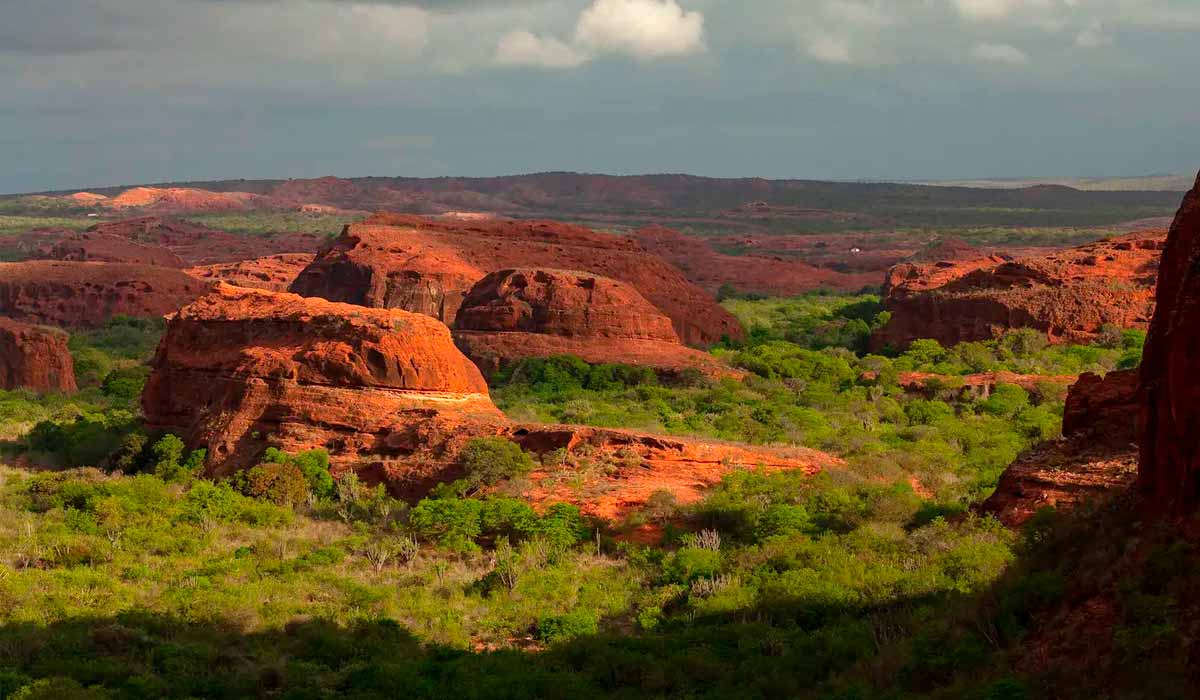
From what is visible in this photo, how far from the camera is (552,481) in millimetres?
25656

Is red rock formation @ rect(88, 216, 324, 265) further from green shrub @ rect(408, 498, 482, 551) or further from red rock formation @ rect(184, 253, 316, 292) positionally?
green shrub @ rect(408, 498, 482, 551)

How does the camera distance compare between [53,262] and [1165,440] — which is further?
[53,262]

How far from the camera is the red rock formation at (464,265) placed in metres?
64.6

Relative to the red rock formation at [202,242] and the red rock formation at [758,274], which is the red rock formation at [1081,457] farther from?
the red rock formation at [202,242]

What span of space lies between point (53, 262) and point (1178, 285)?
79.7 meters

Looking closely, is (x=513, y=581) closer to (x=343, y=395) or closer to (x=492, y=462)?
(x=492, y=462)

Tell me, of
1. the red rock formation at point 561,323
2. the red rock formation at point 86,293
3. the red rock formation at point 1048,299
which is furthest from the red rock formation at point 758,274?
the red rock formation at point 561,323

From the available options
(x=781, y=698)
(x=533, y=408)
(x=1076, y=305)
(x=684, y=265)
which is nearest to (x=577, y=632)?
(x=781, y=698)

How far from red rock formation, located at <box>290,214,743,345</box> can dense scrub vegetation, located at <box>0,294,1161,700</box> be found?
30.1 metres

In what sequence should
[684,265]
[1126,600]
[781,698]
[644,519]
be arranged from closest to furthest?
[1126,600]
[781,698]
[644,519]
[684,265]

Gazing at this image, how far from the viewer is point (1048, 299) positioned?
54781 mm

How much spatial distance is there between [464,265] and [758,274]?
46.9 meters

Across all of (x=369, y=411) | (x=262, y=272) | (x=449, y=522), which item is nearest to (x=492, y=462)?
(x=449, y=522)

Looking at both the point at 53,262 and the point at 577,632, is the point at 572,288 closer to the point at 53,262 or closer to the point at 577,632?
the point at 577,632
